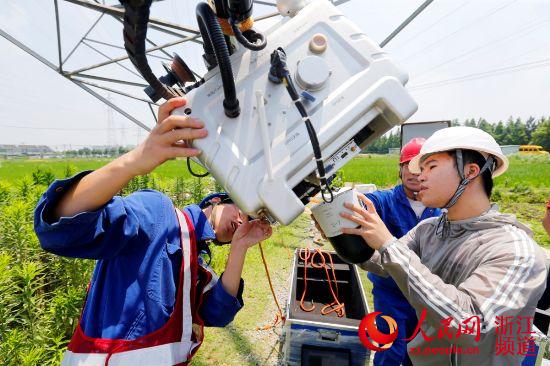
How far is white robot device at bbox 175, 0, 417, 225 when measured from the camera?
93 cm

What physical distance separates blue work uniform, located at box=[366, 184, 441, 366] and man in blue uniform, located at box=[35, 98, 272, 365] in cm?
154

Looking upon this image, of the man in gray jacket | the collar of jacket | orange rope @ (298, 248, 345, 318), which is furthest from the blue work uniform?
the collar of jacket

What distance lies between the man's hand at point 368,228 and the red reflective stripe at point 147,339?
2.27 ft

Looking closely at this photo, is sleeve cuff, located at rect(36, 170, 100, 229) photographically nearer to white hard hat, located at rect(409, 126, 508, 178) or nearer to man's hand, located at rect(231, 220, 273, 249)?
man's hand, located at rect(231, 220, 273, 249)

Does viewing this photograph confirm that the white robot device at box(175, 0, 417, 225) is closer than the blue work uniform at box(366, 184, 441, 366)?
Yes

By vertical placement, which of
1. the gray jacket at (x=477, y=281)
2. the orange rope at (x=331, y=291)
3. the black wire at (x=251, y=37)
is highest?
the black wire at (x=251, y=37)

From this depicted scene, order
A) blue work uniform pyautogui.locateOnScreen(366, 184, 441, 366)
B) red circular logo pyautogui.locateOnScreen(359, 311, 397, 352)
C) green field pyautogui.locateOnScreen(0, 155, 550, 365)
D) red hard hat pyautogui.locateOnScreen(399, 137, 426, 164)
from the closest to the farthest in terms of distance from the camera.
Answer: red circular logo pyautogui.locateOnScreen(359, 311, 397, 352)
green field pyautogui.locateOnScreen(0, 155, 550, 365)
blue work uniform pyautogui.locateOnScreen(366, 184, 441, 366)
red hard hat pyautogui.locateOnScreen(399, 137, 426, 164)

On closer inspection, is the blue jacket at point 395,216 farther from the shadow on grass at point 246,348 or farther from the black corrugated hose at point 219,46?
the black corrugated hose at point 219,46

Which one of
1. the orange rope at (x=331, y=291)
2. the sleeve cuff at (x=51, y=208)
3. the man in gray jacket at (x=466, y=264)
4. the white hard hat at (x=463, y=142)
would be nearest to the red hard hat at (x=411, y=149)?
the man in gray jacket at (x=466, y=264)

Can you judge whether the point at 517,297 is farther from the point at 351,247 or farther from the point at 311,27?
the point at 311,27

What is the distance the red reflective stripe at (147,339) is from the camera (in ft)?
3.41

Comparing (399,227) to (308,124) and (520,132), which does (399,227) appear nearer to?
(308,124)

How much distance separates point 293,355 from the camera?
7.93 feet

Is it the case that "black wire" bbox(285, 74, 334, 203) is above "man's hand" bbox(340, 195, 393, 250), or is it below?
above
